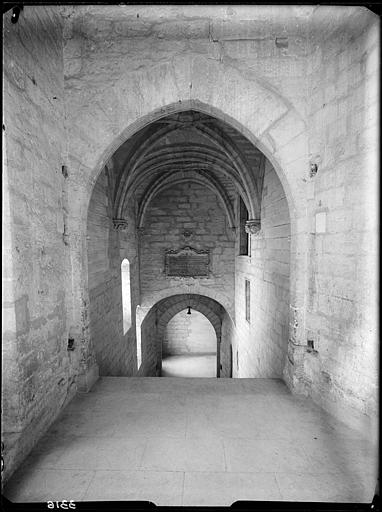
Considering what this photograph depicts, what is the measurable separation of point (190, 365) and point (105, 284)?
29.3 feet

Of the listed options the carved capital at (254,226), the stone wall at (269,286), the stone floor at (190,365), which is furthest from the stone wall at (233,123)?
the stone floor at (190,365)

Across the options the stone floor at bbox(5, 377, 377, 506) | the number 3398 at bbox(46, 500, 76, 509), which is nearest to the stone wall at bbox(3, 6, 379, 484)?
the stone floor at bbox(5, 377, 377, 506)

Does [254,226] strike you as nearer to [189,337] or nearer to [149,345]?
[149,345]

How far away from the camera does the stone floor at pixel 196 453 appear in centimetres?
184

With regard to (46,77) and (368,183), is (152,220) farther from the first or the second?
(368,183)

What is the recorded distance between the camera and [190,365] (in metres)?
12.3

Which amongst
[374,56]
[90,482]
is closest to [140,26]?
[374,56]

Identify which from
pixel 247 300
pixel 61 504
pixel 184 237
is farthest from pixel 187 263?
pixel 61 504

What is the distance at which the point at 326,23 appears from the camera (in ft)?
8.69

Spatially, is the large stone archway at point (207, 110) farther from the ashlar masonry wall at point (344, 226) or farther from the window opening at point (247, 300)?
the window opening at point (247, 300)

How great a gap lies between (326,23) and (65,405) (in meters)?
4.38

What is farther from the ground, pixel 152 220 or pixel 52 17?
pixel 52 17

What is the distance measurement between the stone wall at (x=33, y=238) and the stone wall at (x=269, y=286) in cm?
282

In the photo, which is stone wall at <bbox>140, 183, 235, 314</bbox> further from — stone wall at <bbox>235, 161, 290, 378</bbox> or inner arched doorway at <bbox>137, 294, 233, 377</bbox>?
inner arched doorway at <bbox>137, 294, 233, 377</bbox>
